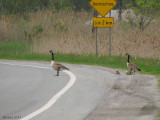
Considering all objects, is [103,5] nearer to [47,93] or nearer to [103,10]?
[103,10]

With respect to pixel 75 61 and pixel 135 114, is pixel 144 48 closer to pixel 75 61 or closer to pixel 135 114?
pixel 75 61

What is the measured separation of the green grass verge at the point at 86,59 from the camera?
17.8m

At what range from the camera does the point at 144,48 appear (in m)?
22.8

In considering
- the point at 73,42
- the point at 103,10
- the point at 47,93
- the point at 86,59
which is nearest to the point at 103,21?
the point at 103,10

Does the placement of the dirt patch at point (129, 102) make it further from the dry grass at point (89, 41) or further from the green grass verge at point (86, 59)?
the dry grass at point (89, 41)

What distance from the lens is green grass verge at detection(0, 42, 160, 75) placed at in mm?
17788

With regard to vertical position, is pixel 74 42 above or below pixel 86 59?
above

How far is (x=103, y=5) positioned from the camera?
72.0 feet

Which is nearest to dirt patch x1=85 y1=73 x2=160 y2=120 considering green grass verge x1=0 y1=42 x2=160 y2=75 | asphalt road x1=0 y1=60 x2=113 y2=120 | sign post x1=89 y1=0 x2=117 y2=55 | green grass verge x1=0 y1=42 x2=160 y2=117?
asphalt road x1=0 y1=60 x2=113 y2=120

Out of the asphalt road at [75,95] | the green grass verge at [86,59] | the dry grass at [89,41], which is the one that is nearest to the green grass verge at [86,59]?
the green grass verge at [86,59]

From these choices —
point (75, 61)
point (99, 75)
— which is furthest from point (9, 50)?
point (99, 75)

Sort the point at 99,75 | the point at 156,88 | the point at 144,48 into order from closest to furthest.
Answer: the point at 156,88 → the point at 99,75 → the point at 144,48

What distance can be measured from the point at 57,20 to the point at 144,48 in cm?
1018

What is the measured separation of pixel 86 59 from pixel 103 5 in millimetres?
3263
